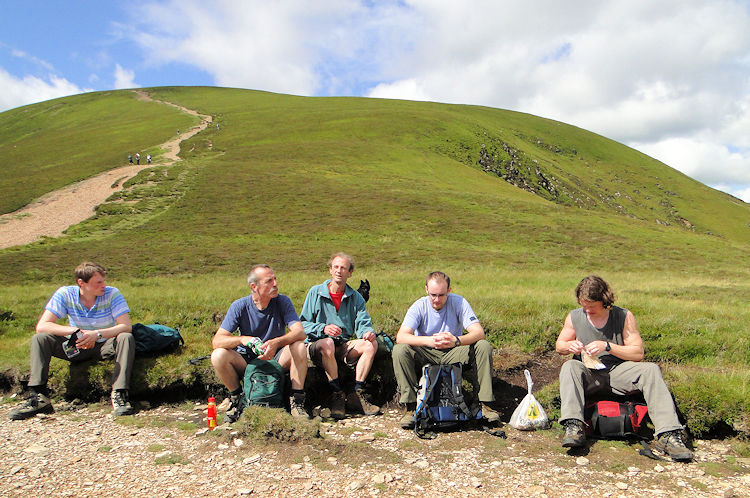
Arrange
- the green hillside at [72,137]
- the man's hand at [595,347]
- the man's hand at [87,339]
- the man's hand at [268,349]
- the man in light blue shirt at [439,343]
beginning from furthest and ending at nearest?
1. the green hillside at [72,137]
2. the man's hand at [87,339]
3. the man in light blue shirt at [439,343]
4. the man's hand at [268,349]
5. the man's hand at [595,347]

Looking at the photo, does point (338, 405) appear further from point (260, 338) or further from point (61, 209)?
point (61, 209)

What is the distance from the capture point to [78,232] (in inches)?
1238

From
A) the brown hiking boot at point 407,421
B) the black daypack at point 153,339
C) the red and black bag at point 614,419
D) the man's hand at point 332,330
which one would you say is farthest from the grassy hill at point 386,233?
the brown hiking boot at point 407,421

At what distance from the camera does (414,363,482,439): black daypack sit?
19.5ft

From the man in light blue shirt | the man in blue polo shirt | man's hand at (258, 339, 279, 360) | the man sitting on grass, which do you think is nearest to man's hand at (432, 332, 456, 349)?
the man in light blue shirt

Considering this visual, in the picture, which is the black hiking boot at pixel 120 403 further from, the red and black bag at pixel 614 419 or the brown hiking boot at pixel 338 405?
the red and black bag at pixel 614 419

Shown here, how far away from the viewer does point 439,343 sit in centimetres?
651

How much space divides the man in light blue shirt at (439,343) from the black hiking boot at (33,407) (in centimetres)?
490

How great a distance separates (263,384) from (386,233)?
91.2 feet

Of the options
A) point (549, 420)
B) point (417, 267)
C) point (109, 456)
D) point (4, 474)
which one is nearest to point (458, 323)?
point (549, 420)

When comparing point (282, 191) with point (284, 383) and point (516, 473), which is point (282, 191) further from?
point (516, 473)

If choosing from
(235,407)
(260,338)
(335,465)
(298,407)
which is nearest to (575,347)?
(335,465)

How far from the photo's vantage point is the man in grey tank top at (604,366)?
5434mm

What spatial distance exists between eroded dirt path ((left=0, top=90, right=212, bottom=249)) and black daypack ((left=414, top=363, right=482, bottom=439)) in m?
31.4
